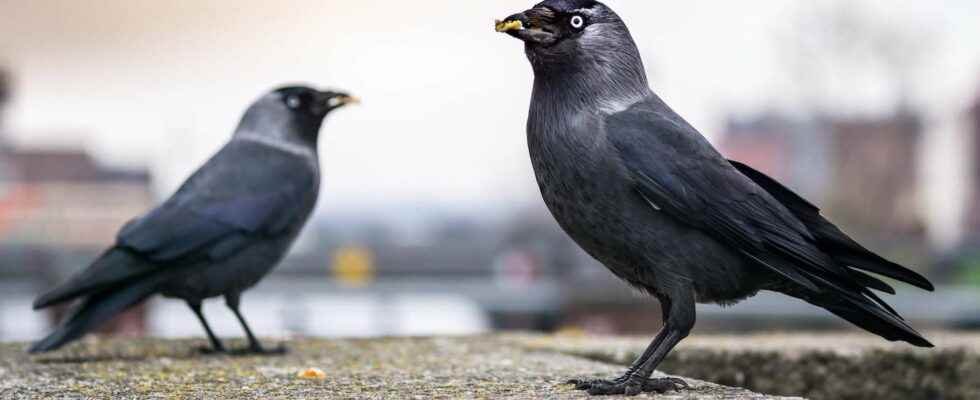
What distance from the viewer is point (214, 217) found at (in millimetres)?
5219

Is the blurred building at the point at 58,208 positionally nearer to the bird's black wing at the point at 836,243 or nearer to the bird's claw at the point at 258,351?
the bird's claw at the point at 258,351

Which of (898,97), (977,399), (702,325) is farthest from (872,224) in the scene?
(977,399)

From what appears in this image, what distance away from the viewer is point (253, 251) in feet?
17.4

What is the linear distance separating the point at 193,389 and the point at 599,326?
11.9 meters

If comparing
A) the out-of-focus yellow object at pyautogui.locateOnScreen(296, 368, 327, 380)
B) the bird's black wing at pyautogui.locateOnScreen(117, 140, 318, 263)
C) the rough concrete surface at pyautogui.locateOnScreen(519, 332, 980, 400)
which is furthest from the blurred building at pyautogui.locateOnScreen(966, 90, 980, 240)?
the out-of-focus yellow object at pyautogui.locateOnScreen(296, 368, 327, 380)

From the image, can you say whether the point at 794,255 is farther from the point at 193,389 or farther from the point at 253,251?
the point at 253,251

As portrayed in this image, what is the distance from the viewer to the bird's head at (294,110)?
5.77 m

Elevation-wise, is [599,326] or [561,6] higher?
[561,6]

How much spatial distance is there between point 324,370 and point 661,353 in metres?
1.51

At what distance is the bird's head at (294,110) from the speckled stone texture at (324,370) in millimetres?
998

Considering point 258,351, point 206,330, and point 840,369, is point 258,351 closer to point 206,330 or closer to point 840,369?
point 206,330

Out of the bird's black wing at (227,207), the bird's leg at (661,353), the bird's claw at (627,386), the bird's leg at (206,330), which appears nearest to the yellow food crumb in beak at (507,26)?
the bird's leg at (661,353)

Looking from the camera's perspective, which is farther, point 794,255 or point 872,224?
point 872,224

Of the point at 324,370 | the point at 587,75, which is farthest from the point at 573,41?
the point at 324,370
